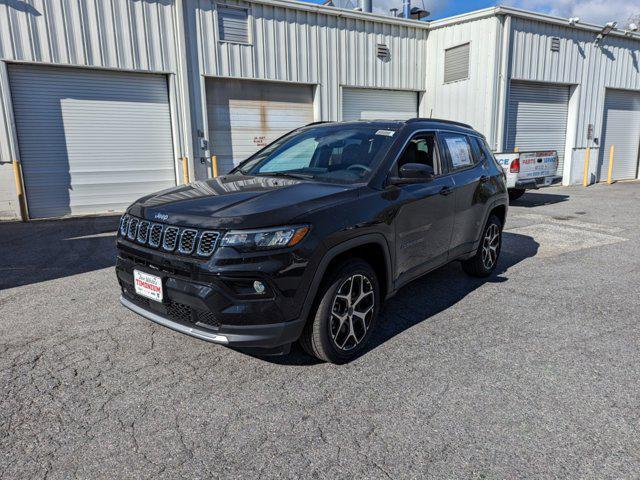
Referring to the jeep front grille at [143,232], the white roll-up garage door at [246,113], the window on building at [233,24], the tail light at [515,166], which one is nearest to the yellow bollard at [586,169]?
the tail light at [515,166]

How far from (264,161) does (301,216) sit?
66.3 inches

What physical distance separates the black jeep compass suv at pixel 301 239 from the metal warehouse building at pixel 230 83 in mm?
7533

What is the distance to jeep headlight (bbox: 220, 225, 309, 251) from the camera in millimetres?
2801

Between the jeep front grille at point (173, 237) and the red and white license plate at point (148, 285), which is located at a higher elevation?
the jeep front grille at point (173, 237)

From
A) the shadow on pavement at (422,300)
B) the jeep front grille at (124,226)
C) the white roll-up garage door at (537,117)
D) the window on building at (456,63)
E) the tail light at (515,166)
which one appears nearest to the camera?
the jeep front grille at (124,226)

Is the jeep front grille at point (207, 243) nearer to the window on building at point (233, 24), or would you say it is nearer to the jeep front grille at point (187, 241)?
the jeep front grille at point (187, 241)

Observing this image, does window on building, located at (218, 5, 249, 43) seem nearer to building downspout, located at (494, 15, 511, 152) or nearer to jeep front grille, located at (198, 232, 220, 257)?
building downspout, located at (494, 15, 511, 152)

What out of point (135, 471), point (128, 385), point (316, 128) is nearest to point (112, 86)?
point (316, 128)

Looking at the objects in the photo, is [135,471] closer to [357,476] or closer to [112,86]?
[357,476]

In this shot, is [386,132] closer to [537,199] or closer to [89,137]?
[89,137]

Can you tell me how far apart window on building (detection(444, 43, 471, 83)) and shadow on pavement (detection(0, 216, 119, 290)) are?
1036cm

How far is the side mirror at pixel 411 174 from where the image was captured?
360 cm

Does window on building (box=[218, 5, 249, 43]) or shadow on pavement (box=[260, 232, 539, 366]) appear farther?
window on building (box=[218, 5, 249, 43])

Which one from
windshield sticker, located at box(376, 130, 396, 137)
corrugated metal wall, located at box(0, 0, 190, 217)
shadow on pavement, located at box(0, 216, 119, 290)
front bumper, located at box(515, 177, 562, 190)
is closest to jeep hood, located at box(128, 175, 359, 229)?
windshield sticker, located at box(376, 130, 396, 137)
